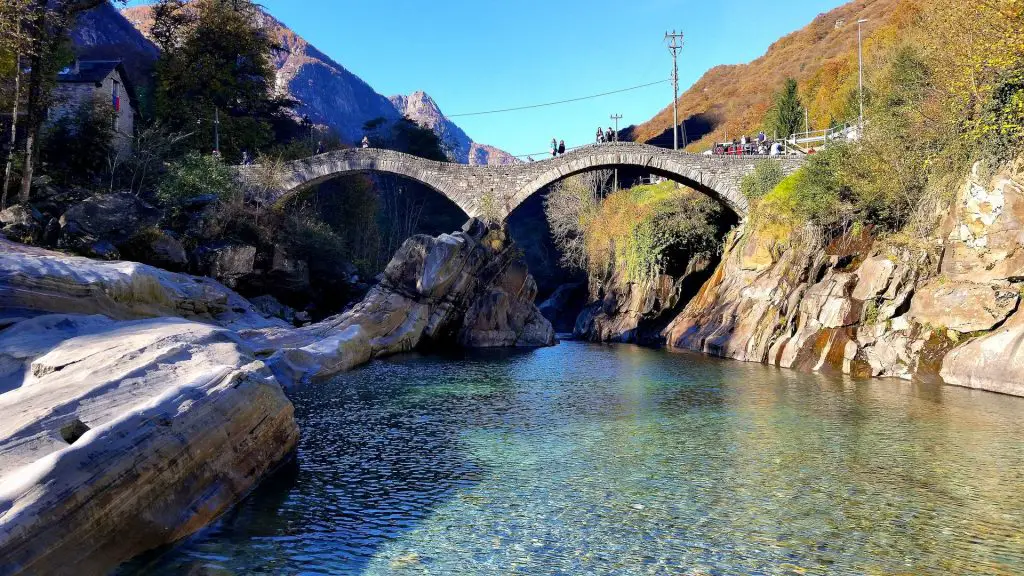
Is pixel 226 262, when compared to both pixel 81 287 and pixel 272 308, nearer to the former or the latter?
pixel 272 308

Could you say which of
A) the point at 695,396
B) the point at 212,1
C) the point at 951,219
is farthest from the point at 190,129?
the point at 951,219

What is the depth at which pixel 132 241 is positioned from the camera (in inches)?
953

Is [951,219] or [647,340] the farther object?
[647,340]

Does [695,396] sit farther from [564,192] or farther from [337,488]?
[564,192]

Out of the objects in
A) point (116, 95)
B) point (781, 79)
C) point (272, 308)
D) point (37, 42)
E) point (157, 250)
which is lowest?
point (272, 308)

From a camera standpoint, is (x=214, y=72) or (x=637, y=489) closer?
(x=637, y=489)

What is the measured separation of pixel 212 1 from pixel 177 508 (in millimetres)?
43103

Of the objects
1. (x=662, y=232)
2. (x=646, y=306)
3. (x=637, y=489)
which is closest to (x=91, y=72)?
(x=662, y=232)

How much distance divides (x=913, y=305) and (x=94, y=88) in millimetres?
39414

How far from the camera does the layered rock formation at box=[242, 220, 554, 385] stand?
21.0 meters

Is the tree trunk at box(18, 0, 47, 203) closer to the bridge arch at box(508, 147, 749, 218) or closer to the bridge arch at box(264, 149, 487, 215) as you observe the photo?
the bridge arch at box(264, 149, 487, 215)

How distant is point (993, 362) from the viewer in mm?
17141

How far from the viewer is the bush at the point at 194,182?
29.5m

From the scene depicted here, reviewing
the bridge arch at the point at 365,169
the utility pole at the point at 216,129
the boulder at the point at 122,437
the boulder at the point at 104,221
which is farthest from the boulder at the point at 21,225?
the utility pole at the point at 216,129
